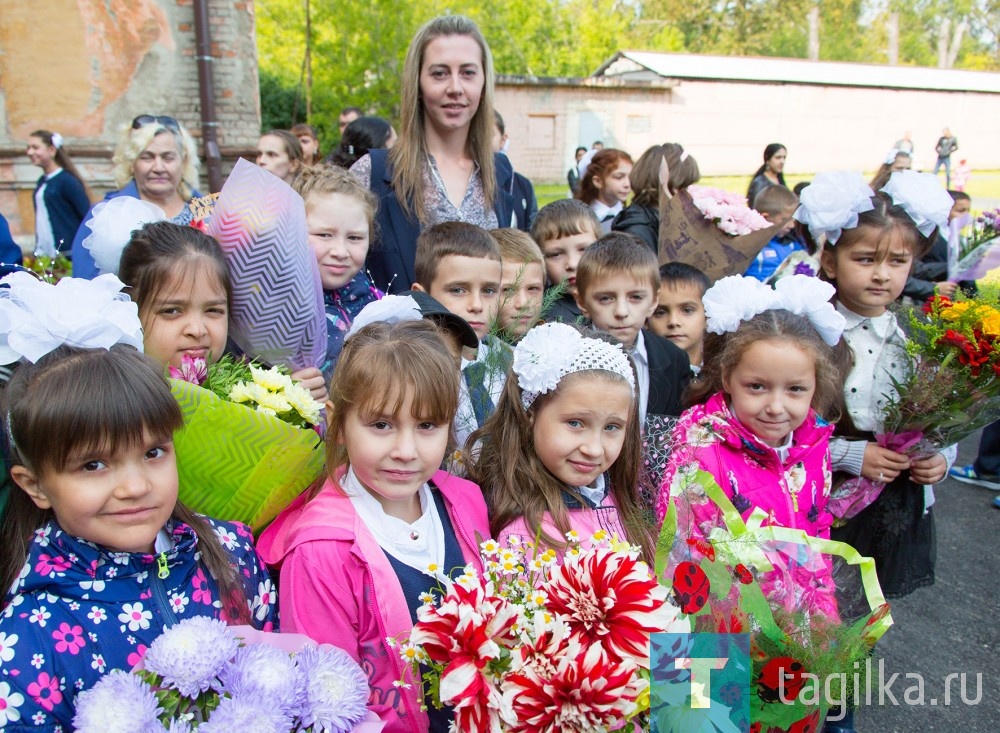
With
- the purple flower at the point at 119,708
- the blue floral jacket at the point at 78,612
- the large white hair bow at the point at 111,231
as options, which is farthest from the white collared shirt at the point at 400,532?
the large white hair bow at the point at 111,231

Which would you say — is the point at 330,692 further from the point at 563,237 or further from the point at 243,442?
the point at 563,237

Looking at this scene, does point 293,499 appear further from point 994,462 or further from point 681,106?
point 681,106

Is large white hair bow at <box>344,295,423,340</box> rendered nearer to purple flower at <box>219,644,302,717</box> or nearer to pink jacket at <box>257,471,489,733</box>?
pink jacket at <box>257,471,489,733</box>

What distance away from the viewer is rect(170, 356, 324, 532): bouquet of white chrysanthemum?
1.93m

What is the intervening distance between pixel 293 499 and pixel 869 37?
66.4 metres

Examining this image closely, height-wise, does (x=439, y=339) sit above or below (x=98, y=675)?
above

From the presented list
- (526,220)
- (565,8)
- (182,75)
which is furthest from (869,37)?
(526,220)

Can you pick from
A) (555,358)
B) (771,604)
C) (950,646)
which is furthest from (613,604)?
(950,646)

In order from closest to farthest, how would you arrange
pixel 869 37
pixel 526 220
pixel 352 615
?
pixel 352 615 < pixel 526 220 < pixel 869 37

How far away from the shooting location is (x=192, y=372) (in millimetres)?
2127

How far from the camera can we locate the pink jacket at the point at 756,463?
2625mm

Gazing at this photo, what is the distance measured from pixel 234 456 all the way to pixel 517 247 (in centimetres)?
191

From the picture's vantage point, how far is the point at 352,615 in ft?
6.32

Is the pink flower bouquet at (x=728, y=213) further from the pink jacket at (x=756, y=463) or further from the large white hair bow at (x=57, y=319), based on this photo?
the large white hair bow at (x=57, y=319)
